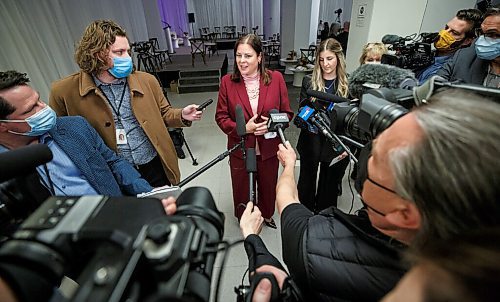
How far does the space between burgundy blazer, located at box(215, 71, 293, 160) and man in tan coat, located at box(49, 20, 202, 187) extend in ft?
0.98

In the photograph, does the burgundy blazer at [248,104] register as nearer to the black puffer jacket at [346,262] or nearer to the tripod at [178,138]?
the black puffer jacket at [346,262]

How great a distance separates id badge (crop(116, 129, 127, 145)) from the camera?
1358 millimetres

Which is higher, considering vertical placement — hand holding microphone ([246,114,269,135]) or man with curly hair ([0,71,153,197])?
man with curly hair ([0,71,153,197])

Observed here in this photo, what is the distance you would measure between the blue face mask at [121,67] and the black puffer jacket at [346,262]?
1.20 m

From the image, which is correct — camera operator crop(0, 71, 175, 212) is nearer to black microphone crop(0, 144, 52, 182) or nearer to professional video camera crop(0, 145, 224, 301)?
black microphone crop(0, 144, 52, 182)

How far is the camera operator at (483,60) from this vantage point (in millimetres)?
1467

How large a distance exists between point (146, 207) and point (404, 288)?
0.40m

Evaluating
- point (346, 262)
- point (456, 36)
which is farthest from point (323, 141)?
point (456, 36)

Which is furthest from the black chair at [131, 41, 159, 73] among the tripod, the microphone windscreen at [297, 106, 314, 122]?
the microphone windscreen at [297, 106, 314, 122]

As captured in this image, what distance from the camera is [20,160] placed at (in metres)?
0.47

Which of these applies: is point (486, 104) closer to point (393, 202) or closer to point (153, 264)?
point (393, 202)

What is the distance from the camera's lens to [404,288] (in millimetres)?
331

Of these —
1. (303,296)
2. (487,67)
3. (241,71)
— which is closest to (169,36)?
(241,71)

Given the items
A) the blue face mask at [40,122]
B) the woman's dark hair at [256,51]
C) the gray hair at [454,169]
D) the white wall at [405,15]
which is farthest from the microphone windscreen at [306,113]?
the white wall at [405,15]
